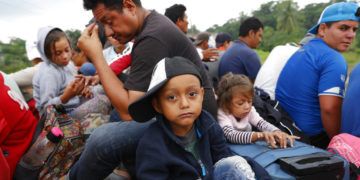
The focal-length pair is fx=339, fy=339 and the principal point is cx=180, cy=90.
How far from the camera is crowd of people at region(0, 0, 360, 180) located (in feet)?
Result: 5.98

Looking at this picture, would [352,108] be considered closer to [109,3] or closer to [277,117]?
[277,117]

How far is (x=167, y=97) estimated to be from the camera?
5.97 feet

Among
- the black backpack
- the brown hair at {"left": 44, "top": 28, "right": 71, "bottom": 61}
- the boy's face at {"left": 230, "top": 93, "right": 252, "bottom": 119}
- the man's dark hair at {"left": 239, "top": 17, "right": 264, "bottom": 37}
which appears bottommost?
the black backpack

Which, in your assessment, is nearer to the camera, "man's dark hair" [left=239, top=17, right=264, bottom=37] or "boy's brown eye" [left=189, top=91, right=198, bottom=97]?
"boy's brown eye" [left=189, top=91, right=198, bottom=97]

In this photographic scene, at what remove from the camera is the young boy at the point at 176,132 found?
5.77 ft

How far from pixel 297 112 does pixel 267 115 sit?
343mm

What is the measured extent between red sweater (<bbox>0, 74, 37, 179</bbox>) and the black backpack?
6.20ft

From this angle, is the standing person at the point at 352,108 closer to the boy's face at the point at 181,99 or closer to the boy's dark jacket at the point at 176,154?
the boy's dark jacket at the point at 176,154

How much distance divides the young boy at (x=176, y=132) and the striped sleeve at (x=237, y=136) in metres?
0.45

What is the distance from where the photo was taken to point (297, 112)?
117 inches

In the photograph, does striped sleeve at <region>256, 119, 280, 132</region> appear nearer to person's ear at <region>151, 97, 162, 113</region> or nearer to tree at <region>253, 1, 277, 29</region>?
person's ear at <region>151, 97, 162, 113</region>

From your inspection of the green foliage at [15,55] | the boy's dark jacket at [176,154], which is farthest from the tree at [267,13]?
the boy's dark jacket at [176,154]

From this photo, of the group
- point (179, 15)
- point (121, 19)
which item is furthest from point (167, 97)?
point (179, 15)

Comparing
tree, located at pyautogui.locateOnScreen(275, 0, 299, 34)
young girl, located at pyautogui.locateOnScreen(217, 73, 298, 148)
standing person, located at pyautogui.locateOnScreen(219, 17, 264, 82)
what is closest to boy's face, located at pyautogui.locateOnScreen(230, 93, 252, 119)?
young girl, located at pyautogui.locateOnScreen(217, 73, 298, 148)
